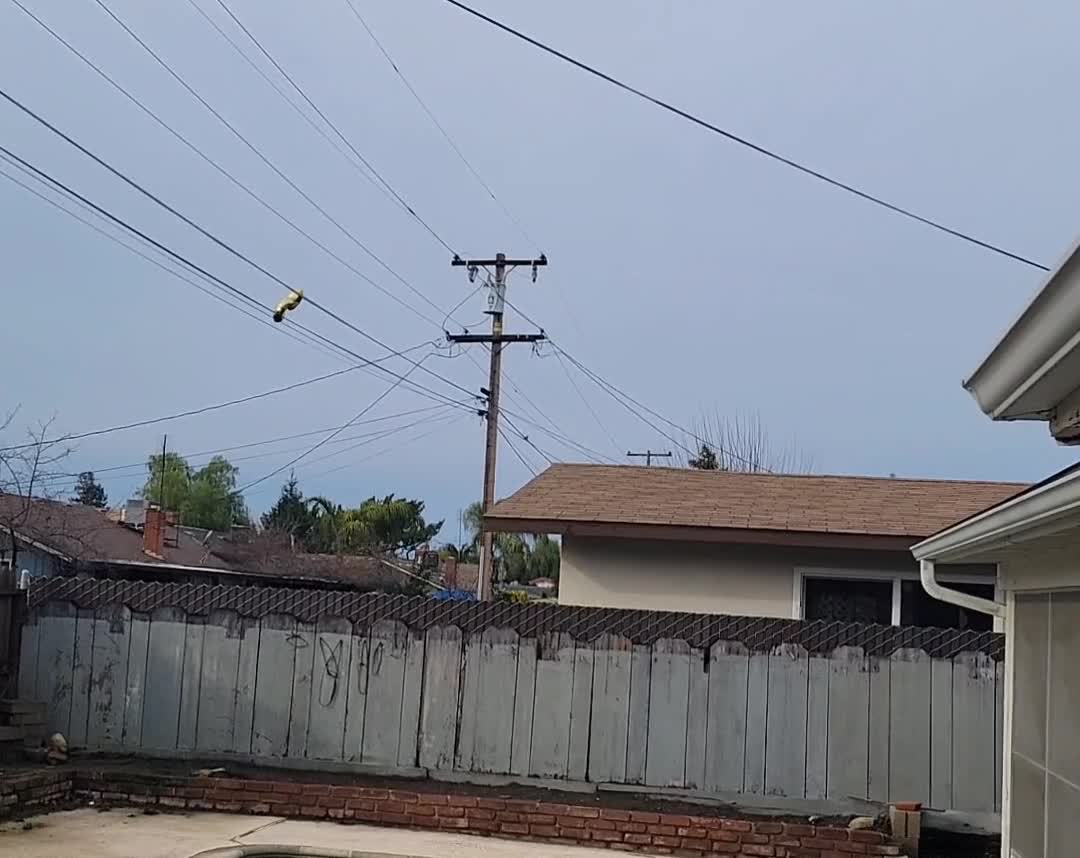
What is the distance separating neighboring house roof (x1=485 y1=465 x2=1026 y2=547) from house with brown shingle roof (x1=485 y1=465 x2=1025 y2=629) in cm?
2

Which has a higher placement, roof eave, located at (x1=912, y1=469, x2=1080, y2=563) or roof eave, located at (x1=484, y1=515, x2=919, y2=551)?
roof eave, located at (x1=484, y1=515, x2=919, y2=551)

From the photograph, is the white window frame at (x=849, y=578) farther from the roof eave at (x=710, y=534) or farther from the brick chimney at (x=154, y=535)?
the brick chimney at (x=154, y=535)

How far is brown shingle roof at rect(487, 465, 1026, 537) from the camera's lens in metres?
12.9

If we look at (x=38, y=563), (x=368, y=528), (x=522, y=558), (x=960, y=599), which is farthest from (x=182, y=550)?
(x=960, y=599)

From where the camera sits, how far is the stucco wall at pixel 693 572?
1298 centimetres

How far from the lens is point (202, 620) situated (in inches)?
433

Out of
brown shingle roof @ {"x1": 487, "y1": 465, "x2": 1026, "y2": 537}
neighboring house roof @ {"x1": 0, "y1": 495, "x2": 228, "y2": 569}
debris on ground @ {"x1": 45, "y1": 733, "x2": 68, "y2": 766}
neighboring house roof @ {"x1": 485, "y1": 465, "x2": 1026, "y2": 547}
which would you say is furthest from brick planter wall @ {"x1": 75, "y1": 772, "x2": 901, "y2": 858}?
neighboring house roof @ {"x1": 0, "y1": 495, "x2": 228, "y2": 569}

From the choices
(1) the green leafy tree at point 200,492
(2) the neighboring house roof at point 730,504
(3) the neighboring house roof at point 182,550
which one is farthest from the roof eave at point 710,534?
(1) the green leafy tree at point 200,492

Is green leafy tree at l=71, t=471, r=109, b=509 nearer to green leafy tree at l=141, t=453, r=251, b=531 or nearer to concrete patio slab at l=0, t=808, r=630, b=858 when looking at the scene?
green leafy tree at l=141, t=453, r=251, b=531

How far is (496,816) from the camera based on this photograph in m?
9.57

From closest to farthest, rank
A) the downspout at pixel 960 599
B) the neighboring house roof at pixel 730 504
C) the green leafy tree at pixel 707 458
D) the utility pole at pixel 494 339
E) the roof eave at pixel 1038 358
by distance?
1. the roof eave at pixel 1038 358
2. the downspout at pixel 960 599
3. the neighboring house roof at pixel 730 504
4. the utility pole at pixel 494 339
5. the green leafy tree at pixel 707 458

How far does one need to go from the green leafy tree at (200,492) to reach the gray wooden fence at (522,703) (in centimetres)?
4177

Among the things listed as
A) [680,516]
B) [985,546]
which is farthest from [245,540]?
[985,546]

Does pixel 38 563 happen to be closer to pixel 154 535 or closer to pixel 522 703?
pixel 154 535
